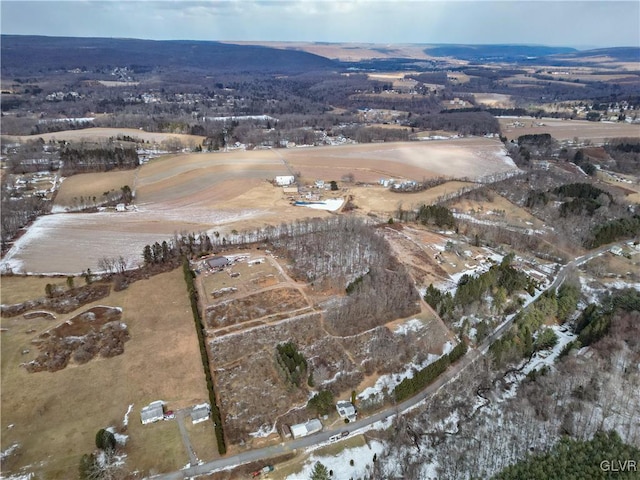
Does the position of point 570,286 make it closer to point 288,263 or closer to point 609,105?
point 288,263

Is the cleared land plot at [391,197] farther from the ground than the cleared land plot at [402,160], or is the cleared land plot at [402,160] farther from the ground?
the cleared land plot at [402,160]

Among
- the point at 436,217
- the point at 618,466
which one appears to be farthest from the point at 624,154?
the point at 618,466

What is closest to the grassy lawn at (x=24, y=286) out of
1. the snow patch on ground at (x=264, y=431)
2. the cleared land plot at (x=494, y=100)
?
the snow patch on ground at (x=264, y=431)

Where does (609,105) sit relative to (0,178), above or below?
above

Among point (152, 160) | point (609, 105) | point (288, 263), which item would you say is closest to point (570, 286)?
point (288, 263)

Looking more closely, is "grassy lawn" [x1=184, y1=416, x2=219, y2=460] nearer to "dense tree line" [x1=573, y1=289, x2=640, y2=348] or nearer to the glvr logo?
the glvr logo

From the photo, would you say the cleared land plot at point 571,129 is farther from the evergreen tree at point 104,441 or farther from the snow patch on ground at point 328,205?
the evergreen tree at point 104,441
